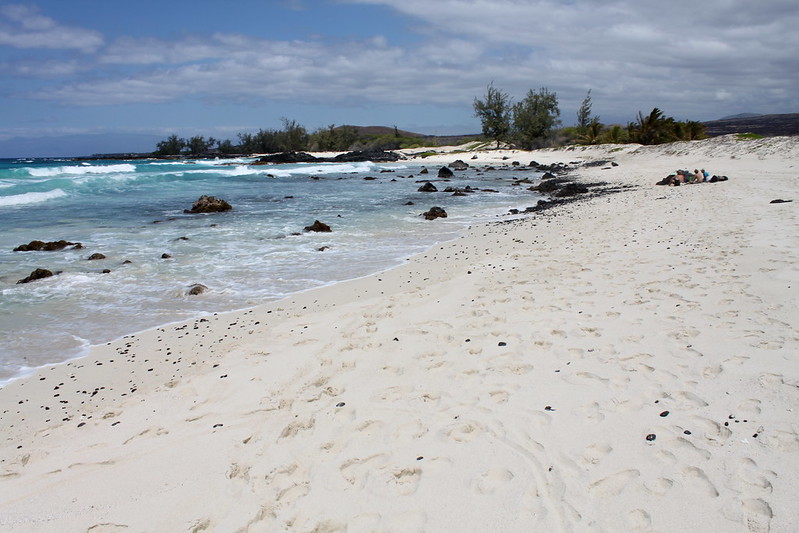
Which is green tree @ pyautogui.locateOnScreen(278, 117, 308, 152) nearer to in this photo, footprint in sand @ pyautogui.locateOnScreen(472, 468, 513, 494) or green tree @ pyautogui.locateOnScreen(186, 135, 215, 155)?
green tree @ pyautogui.locateOnScreen(186, 135, 215, 155)

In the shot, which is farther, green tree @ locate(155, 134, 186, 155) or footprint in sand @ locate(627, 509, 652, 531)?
green tree @ locate(155, 134, 186, 155)

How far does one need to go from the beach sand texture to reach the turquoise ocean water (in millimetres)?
1036

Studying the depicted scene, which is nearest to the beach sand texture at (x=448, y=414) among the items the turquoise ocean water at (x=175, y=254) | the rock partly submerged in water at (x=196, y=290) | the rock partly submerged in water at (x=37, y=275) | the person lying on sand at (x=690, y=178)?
the turquoise ocean water at (x=175, y=254)

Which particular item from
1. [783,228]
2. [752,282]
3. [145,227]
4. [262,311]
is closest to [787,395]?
[752,282]

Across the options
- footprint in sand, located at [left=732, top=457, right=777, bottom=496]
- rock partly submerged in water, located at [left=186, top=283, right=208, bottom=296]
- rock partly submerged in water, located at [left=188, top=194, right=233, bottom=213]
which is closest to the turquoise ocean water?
rock partly submerged in water, located at [left=186, top=283, right=208, bottom=296]

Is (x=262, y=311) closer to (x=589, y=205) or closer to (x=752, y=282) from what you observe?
(x=752, y=282)

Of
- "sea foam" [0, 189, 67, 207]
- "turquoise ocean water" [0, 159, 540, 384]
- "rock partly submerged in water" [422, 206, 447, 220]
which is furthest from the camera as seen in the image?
"sea foam" [0, 189, 67, 207]

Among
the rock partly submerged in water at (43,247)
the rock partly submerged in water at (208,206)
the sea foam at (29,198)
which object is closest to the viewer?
the rock partly submerged in water at (43,247)

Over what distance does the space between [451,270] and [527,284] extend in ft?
6.36

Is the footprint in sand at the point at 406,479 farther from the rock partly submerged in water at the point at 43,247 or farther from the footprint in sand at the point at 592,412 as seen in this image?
the rock partly submerged in water at the point at 43,247

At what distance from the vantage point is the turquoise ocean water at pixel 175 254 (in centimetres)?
687

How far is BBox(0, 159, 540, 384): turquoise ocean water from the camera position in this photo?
6.87 m

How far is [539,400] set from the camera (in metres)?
3.59

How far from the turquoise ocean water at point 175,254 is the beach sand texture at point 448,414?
1036 millimetres
